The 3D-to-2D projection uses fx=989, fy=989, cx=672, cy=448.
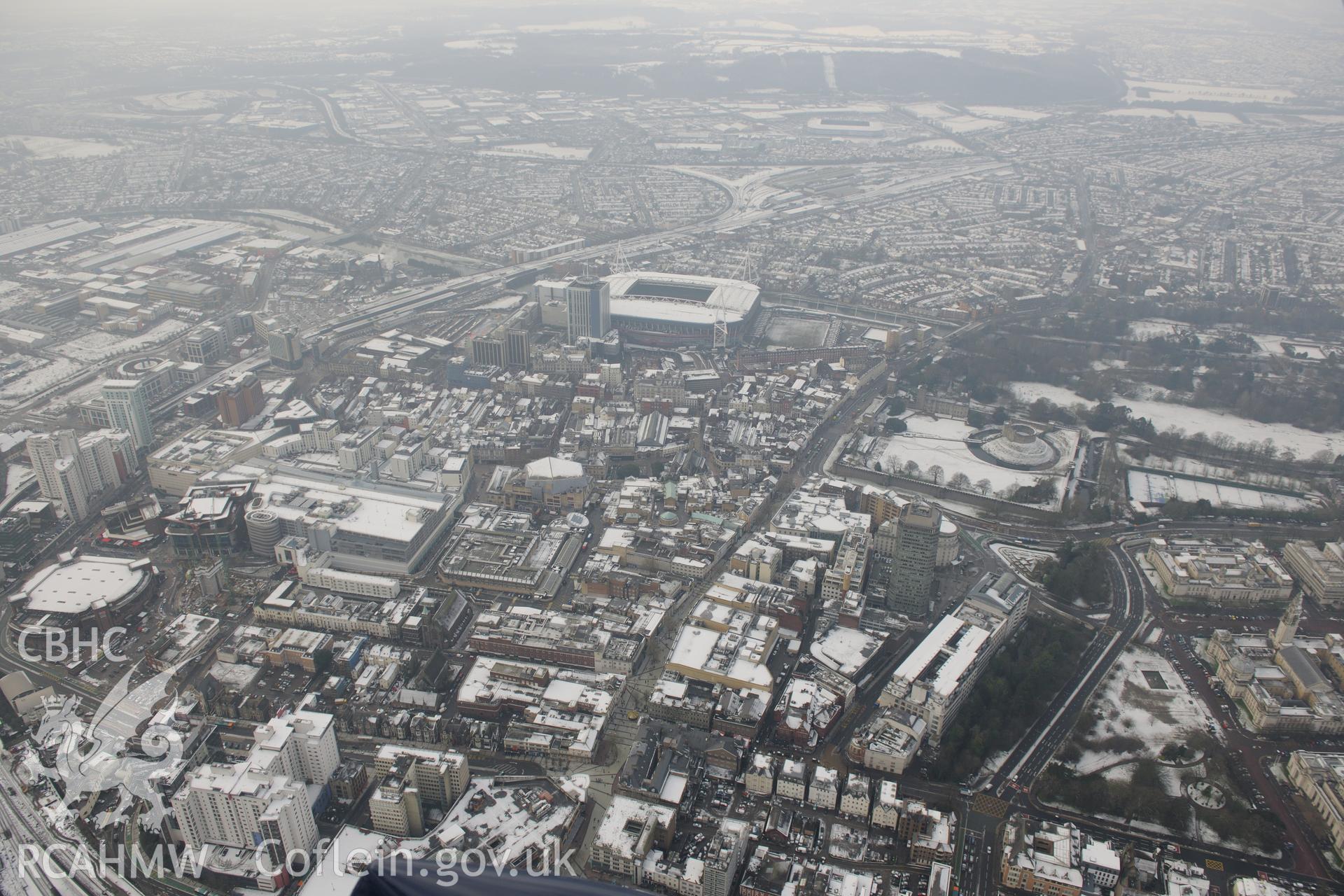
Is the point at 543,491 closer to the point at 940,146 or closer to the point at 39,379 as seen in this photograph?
the point at 39,379

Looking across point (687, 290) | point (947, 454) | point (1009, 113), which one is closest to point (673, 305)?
point (687, 290)

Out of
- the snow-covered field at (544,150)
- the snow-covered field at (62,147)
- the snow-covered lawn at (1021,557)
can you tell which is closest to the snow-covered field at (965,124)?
the snow-covered field at (544,150)

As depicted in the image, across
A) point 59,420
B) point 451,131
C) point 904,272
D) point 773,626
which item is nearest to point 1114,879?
point 773,626

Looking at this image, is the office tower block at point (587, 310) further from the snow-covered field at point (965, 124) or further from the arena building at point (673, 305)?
the snow-covered field at point (965, 124)

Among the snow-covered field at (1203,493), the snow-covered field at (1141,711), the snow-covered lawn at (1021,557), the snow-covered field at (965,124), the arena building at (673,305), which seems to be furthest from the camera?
the snow-covered field at (965,124)

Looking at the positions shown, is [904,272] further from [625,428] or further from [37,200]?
[37,200]

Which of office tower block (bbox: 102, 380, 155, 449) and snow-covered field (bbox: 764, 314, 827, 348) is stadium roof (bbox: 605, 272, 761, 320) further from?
office tower block (bbox: 102, 380, 155, 449)
